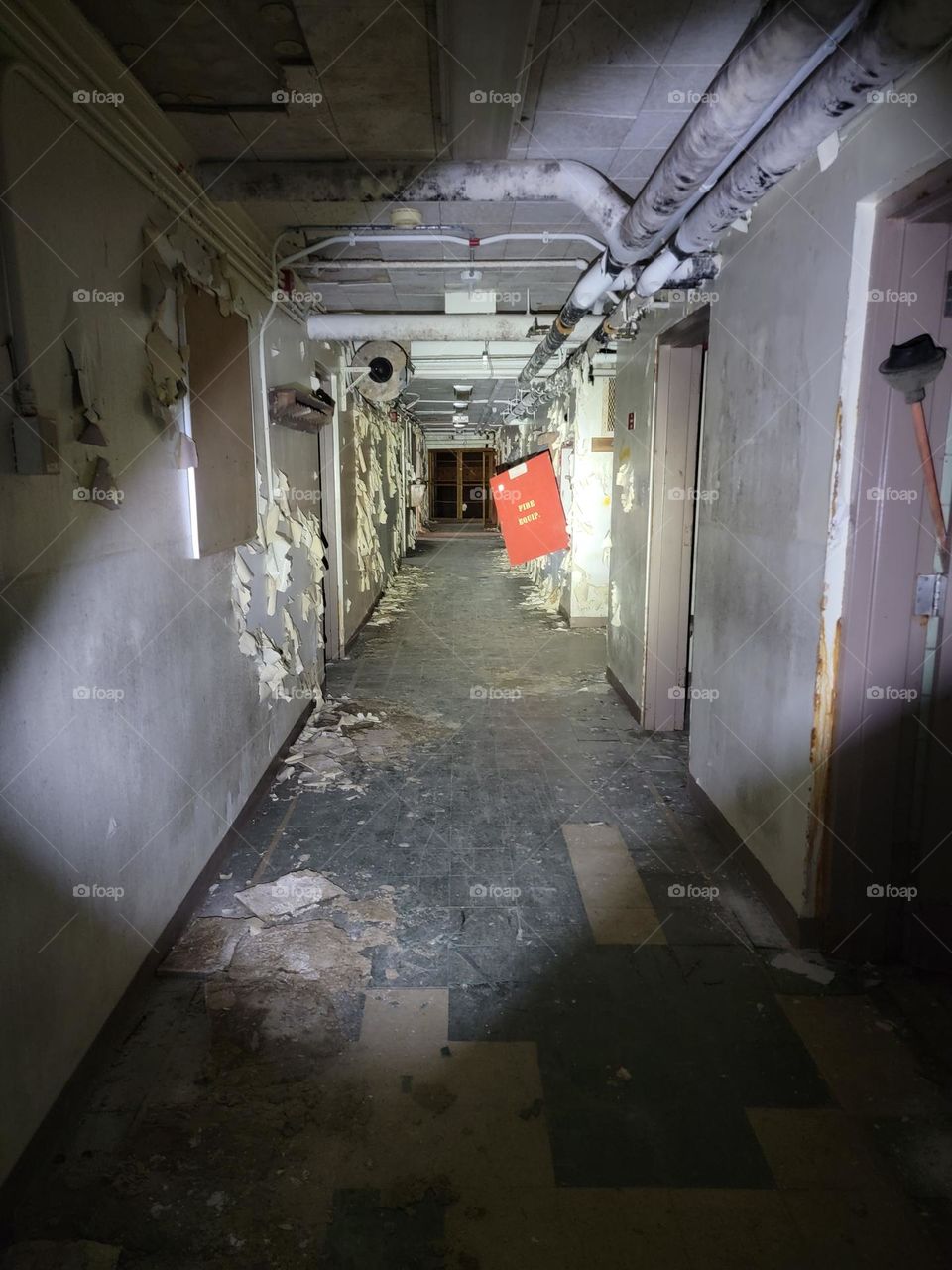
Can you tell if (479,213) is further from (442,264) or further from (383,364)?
(383,364)

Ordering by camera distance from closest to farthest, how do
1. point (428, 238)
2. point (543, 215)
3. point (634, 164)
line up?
point (634, 164) → point (543, 215) → point (428, 238)

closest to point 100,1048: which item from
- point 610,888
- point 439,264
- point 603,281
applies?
point 610,888

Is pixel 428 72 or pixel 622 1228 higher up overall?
pixel 428 72

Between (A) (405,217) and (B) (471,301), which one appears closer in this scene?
(A) (405,217)

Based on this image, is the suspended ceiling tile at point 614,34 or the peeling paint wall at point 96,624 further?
the suspended ceiling tile at point 614,34

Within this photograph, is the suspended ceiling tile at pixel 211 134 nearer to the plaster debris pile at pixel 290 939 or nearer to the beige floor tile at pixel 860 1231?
the plaster debris pile at pixel 290 939

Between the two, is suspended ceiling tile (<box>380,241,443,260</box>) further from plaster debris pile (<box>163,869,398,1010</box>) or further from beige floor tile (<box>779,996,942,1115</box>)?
beige floor tile (<box>779,996,942,1115</box>)

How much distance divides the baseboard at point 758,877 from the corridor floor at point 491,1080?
60mm

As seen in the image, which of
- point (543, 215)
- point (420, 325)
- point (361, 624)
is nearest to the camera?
point (543, 215)

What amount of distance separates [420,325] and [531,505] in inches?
60.2

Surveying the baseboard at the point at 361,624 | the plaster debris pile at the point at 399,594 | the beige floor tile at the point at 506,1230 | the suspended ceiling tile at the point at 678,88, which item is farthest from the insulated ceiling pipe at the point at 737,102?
the plaster debris pile at the point at 399,594

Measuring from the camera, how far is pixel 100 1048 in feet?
6.31

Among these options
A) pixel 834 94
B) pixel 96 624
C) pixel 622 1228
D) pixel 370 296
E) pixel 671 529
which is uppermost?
pixel 370 296

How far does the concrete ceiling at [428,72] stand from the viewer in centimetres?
193
